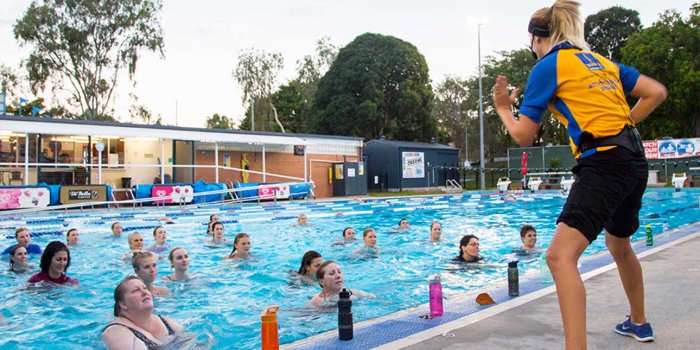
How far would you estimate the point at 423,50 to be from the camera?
52.5 meters

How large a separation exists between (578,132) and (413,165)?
114 feet

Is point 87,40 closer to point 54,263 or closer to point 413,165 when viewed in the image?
point 413,165

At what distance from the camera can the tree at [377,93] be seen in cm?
4809

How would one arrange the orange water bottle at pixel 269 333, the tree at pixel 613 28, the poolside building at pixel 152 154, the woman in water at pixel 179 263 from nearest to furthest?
the orange water bottle at pixel 269 333 → the woman in water at pixel 179 263 → the poolside building at pixel 152 154 → the tree at pixel 613 28

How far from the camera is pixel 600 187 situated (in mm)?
2658

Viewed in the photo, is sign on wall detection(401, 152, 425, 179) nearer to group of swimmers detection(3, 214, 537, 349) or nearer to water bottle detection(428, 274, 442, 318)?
group of swimmers detection(3, 214, 537, 349)

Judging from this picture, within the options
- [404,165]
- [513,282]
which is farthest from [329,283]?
[404,165]

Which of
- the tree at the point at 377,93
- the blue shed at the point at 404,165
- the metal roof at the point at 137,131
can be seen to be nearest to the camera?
the metal roof at the point at 137,131

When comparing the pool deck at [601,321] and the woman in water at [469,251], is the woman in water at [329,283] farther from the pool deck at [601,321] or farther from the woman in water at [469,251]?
the woman in water at [469,251]

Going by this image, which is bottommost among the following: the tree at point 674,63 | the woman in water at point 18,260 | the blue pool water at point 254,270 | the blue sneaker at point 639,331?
the blue pool water at point 254,270

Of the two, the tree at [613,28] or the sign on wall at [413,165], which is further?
the tree at [613,28]

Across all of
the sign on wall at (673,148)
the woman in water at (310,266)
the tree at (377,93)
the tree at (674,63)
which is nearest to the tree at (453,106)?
the tree at (377,93)

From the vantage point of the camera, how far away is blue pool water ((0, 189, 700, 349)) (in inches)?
221

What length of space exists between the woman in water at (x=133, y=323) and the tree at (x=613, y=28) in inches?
2095
